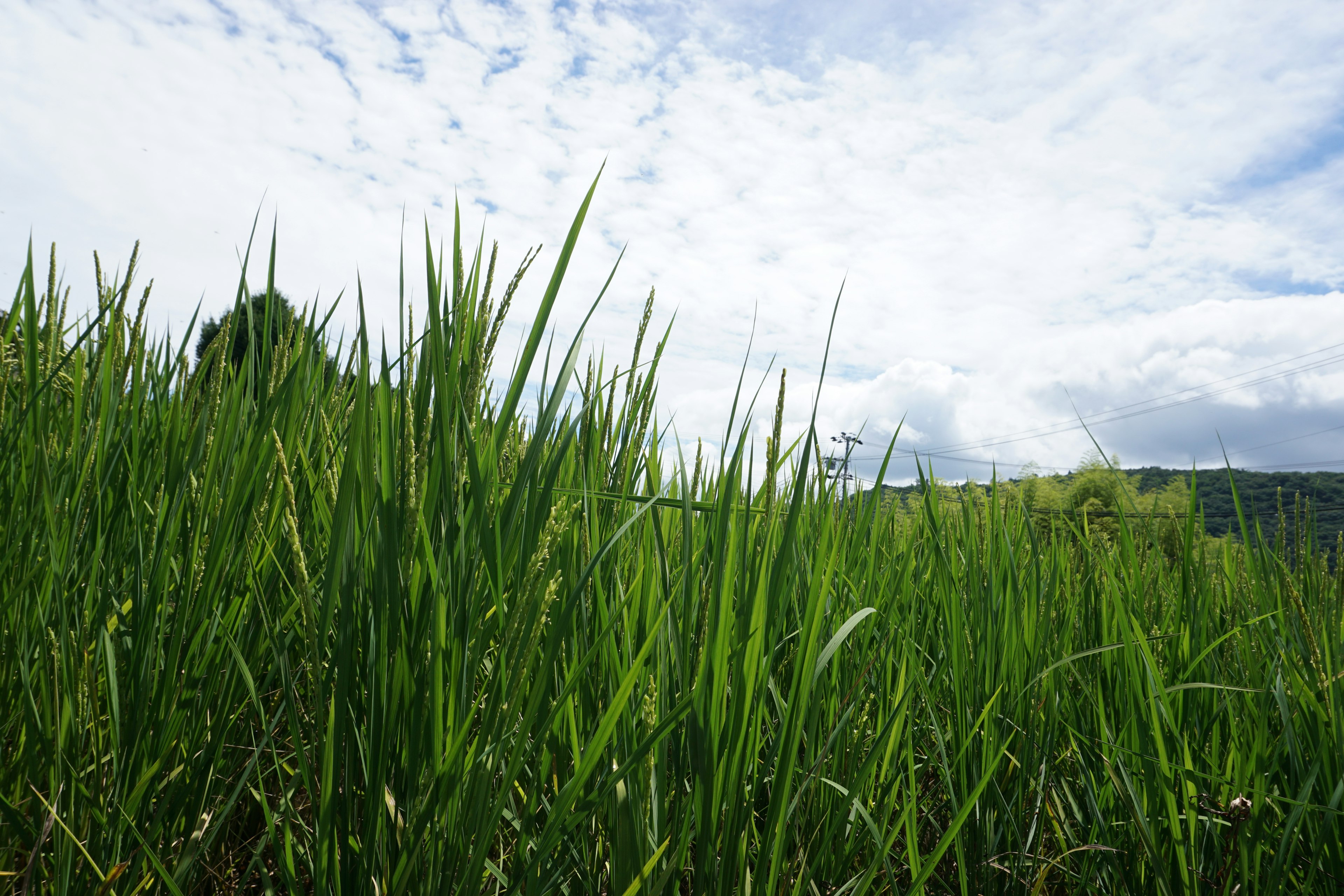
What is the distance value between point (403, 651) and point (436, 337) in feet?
1.06

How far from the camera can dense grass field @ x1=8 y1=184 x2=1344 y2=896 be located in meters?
0.70

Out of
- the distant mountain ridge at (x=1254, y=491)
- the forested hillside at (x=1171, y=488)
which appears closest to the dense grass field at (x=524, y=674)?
the distant mountain ridge at (x=1254, y=491)

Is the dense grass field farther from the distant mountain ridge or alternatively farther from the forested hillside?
the forested hillside

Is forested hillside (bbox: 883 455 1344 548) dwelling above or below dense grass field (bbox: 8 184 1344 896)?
above

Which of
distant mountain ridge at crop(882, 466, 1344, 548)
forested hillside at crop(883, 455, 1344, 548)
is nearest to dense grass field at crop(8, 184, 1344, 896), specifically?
distant mountain ridge at crop(882, 466, 1344, 548)

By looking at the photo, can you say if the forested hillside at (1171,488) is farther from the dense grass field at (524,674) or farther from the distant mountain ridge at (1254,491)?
the dense grass field at (524,674)

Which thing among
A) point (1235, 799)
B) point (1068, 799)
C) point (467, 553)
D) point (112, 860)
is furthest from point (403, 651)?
point (1068, 799)

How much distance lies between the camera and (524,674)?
0.63 metres

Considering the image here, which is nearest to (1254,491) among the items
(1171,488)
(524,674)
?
(524,674)

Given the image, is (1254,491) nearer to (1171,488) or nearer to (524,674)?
(524,674)

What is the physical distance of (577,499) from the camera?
1.13 m

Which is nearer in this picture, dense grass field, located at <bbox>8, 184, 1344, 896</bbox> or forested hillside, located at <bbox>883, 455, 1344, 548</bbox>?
dense grass field, located at <bbox>8, 184, 1344, 896</bbox>

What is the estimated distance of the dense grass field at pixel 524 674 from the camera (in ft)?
2.28

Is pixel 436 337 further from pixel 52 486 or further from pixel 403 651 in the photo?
pixel 52 486
